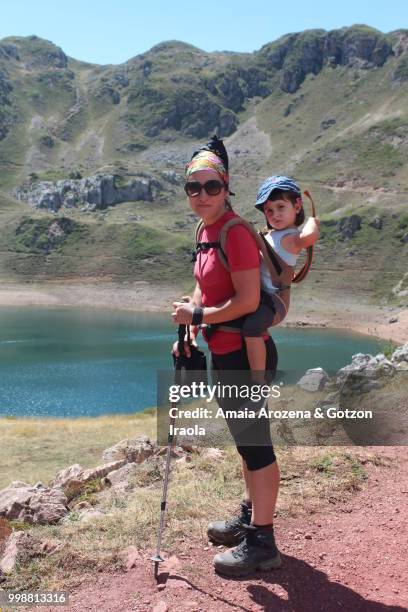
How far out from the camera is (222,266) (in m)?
3.68

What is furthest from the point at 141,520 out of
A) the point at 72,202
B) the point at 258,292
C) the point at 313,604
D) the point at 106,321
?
the point at 72,202

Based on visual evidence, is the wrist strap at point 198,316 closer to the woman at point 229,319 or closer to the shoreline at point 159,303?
the woman at point 229,319

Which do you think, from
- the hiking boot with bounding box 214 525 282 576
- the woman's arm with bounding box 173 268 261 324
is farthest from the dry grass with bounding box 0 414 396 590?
the woman's arm with bounding box 173 268 261 324

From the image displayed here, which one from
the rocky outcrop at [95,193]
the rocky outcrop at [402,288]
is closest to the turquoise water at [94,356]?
the rocky outcrop at [402,288]

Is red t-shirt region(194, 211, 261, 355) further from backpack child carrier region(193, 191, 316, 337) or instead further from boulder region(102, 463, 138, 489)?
boulder region(102, 463, 138, 489)

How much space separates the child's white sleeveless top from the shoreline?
198 ft

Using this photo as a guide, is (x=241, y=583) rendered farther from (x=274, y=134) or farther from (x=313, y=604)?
(x=274, y=134)

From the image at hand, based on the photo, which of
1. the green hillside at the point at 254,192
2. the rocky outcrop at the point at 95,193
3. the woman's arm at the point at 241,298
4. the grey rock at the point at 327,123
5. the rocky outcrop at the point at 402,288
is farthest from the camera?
the grey rock at the point at 327,123

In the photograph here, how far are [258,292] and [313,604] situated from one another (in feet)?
6.39

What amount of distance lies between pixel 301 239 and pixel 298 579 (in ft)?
7.34

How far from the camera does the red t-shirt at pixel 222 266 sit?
3545 mm

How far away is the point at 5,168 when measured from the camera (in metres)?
177

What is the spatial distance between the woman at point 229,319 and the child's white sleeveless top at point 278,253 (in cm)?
23

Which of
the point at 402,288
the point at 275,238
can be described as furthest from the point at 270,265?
the point at 402,288
